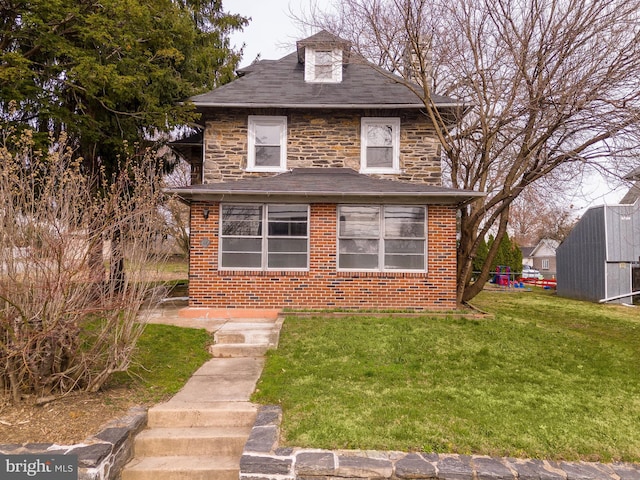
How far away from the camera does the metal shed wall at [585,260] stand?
15.7 meters

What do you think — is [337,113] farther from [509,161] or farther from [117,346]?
[117,346]

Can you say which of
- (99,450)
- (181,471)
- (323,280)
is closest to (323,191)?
(323,280)

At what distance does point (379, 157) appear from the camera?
11227 millimetres

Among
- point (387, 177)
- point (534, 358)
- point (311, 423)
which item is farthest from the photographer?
point (387, 177)

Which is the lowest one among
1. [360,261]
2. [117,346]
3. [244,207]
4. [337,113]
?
[117,346]

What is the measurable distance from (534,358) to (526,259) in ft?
171

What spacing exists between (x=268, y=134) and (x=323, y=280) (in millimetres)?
4564

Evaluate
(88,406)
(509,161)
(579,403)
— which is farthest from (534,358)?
(509,161)

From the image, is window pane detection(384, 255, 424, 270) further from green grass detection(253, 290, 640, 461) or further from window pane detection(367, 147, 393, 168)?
window pane detection(367, 147, 393, 168)

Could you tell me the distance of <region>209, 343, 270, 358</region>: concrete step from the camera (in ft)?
21.2

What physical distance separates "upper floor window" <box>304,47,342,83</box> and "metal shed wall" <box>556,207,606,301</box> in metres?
11.7

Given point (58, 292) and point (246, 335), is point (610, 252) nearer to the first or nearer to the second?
point (246, 335)

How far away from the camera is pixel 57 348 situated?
4.23 metres

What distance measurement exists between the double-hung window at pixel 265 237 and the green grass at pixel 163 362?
2425 millimetres
